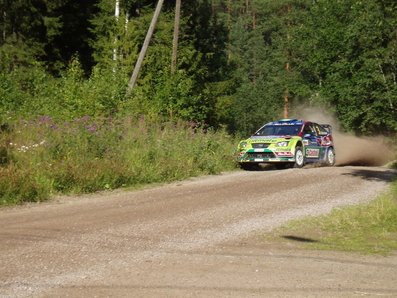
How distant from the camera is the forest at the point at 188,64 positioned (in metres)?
20.0

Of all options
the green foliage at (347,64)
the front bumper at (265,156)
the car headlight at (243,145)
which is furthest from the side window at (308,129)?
the green foliage at (347,64)

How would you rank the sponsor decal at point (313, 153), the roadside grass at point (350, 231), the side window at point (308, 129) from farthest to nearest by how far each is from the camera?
the side window at point (308, 129) → the sponsor decal at point (313, 153) → the roadside grass at point (350, 231)

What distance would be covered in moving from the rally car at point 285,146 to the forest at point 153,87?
0.83m

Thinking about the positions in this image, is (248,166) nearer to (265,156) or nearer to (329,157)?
(265,156)

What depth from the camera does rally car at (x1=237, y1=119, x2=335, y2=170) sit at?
19.8 metres

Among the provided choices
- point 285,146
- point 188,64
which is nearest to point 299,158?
point 285,146

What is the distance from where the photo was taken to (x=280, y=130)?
21.4m

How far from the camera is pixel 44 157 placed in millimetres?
13164

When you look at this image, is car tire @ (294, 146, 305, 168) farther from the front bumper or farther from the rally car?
the front bumper

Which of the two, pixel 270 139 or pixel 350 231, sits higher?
pixel 270 139

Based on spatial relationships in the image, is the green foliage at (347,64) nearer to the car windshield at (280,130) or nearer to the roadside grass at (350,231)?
the car windshield at (280,130)

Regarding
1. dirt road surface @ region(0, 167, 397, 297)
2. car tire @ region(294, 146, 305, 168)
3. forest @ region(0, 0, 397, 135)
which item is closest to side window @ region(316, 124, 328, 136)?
car tire @ region(294, 146, 305, 168)

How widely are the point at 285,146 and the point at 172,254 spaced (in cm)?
1340

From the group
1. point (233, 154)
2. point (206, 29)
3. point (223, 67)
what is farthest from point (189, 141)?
point (223, 67)
